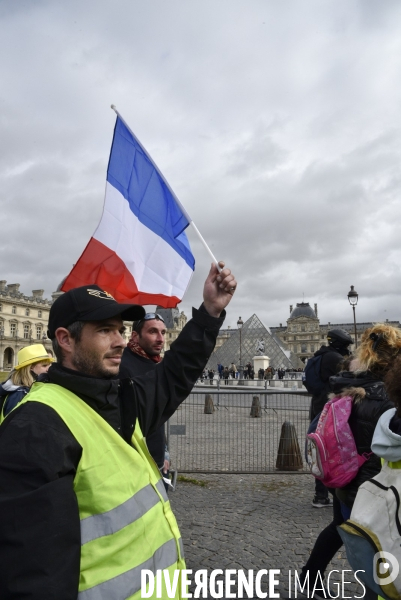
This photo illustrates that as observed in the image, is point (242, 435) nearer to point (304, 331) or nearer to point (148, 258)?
point (148, 258)

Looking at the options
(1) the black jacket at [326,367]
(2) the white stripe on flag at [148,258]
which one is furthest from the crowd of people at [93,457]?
(1) the black jacket at [326,367]

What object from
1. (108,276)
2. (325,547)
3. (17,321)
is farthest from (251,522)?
(17,321)

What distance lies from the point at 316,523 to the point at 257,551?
0.98 m

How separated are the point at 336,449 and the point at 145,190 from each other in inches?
80.7

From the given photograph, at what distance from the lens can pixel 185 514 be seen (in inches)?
196

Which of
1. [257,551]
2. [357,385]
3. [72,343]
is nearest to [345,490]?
[357,385]

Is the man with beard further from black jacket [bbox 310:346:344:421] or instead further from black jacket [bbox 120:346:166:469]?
black jacket [bbox 310:346:344:421]

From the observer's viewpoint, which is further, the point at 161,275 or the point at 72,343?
the point at 161,275

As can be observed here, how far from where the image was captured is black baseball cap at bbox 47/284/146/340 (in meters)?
1.63

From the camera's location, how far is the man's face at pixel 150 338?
3.30 metres

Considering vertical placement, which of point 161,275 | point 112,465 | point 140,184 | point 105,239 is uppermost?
point 140,184

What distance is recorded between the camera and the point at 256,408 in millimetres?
8148

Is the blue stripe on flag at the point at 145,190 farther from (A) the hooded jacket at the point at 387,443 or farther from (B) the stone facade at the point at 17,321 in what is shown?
(B) the stone facade at the point at 17,321

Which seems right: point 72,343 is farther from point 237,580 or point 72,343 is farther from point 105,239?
point 237,580
